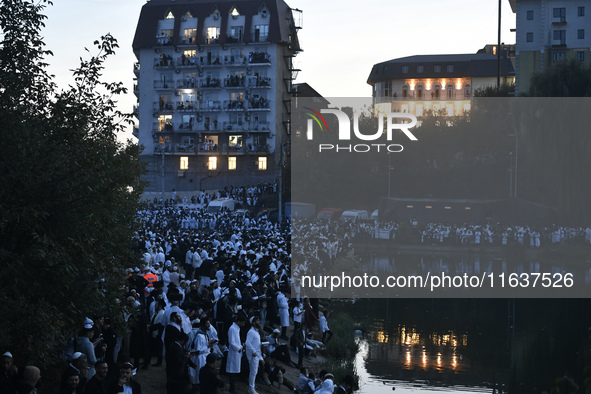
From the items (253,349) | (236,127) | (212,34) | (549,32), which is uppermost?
(212,34)

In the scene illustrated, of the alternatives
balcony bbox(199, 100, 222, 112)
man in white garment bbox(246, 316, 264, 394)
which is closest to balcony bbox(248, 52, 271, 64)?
balcony bbox(199, 100, 222, 112)

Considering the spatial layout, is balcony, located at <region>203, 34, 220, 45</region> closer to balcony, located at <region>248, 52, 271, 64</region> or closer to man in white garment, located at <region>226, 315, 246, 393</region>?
balcony, located at <region>248, 52, 271, 64</region>

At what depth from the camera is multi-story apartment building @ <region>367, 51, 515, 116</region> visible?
335ft

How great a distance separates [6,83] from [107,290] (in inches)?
109

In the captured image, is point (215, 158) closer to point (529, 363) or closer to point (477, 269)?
point (477, 269)

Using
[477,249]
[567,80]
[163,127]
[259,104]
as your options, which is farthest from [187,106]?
[567,80]

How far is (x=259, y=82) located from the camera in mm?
67688

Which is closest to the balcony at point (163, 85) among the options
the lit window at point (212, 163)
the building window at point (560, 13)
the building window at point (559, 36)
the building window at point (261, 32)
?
the lit window at point (212, 163)

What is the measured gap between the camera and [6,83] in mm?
8914

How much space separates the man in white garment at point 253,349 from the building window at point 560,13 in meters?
56.3

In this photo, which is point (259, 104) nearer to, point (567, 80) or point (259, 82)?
point (259, 82)

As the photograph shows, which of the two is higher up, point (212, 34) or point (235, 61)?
point (212, 34)

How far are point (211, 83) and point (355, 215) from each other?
28.1 meters

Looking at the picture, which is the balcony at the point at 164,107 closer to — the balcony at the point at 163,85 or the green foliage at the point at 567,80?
the balcony at the point at 163,85
